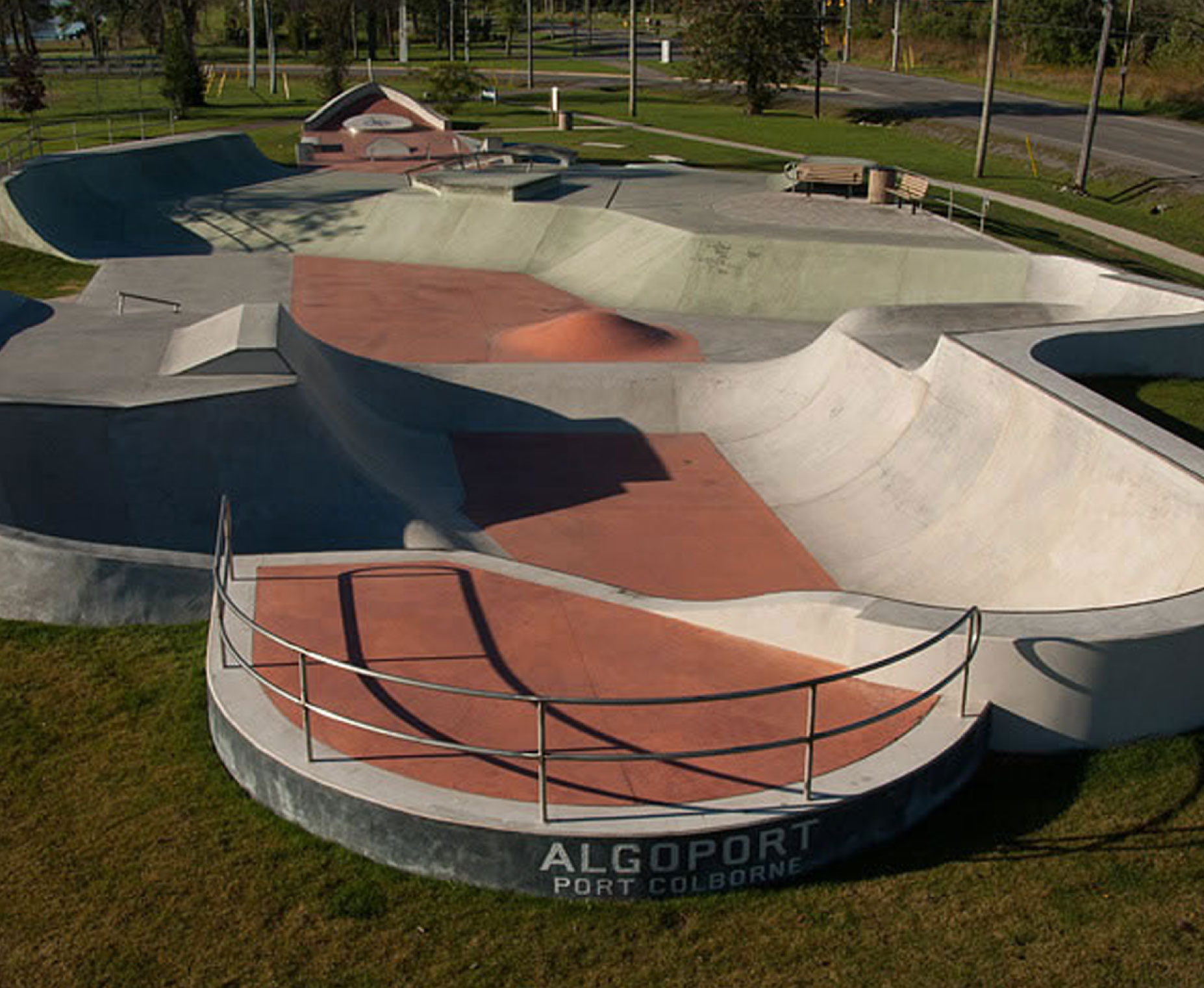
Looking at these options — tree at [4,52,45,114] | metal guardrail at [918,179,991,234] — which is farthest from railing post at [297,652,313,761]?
tree at [4,52,45,114]

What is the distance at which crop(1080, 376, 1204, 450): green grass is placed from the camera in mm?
16156

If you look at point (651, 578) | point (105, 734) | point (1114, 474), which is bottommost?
point (651, 578)

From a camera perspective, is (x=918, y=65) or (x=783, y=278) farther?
(x=918, y=65)

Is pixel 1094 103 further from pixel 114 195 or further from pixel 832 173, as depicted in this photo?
pixel 114 195

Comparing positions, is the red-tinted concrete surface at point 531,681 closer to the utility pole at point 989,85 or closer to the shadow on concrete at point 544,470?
the shadow on concrete at point 544,470

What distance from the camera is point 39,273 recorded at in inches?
1173

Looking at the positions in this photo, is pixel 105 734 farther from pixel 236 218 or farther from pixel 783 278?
pixel 236 218

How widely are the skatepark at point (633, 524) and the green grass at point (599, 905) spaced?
252 millimetres

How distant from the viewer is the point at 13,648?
11117mm

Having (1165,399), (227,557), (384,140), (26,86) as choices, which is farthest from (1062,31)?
(227,557)

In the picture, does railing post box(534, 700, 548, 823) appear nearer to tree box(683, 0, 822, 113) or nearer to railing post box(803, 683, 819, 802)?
railing post box(803, 683, 819, 802)

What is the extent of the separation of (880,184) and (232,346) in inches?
834

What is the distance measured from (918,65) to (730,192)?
5985 cm

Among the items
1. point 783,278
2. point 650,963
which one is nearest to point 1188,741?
point 650,963
